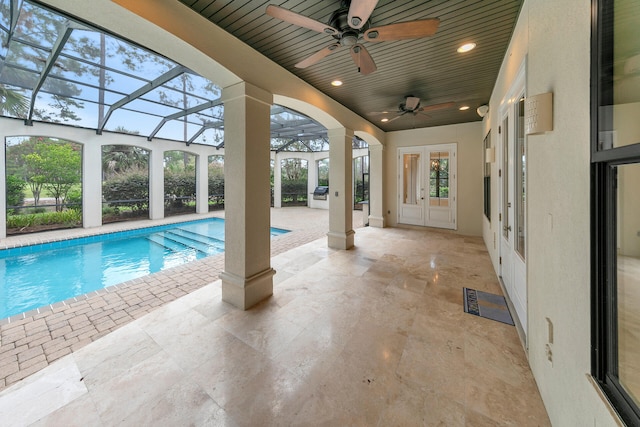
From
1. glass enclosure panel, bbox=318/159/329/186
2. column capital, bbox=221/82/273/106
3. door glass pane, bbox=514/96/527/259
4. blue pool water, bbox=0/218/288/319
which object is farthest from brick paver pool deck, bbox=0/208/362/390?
glass enclosure panel, bbox=318/159/329/186

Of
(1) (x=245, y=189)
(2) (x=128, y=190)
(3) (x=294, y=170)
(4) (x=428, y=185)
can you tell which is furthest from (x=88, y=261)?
(3) (x=294, y=170)

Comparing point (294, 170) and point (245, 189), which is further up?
point (294, 170)

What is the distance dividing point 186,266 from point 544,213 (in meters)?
4.67

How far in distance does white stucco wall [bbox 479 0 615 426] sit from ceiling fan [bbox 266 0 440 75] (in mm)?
781

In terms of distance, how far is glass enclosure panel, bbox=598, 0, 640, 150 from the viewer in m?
Result: 0.73

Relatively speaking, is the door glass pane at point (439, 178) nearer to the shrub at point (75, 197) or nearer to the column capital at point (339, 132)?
the column capital at point (339, 132)

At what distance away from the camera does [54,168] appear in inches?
275

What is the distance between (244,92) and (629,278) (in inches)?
116

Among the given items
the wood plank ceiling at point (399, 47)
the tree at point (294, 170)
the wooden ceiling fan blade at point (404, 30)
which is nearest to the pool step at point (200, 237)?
the wood plank ceiling at point (399, 47)

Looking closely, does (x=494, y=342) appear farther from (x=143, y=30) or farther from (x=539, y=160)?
(x=143, y=30)

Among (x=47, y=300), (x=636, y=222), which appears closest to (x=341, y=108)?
(x=636, y=222)

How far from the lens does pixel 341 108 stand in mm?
4617

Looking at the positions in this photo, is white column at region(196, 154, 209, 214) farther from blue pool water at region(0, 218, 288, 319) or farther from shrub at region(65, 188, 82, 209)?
shrub at region(65, 188, 82, 209)

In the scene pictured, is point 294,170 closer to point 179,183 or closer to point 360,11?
point 179,183
